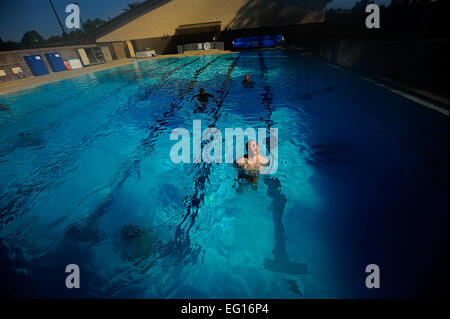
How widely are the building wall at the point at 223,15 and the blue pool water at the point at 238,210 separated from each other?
65.5ft

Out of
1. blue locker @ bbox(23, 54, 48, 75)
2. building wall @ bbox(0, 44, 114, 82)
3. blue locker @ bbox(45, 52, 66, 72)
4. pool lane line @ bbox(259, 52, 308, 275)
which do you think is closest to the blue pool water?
pool lane line @ bbox(259, 52, 308, 275)

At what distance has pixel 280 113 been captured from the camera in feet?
23.3

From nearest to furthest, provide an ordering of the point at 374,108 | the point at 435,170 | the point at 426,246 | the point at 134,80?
the point at 426,246 → the point at 435,170 → the point at 374,108 → the point at 134,80

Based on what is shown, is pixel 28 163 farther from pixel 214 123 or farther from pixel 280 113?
pixel 280 113

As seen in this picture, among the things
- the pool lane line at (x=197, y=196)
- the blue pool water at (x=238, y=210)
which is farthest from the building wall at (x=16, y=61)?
the pool lane line at (x=197, y=196)

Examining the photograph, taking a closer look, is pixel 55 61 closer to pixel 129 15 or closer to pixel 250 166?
pixel 129 15

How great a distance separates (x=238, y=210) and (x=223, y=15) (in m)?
26.2

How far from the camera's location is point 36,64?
16.5 m

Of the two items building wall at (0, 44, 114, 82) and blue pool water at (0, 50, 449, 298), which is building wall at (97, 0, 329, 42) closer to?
building wall at (0, 44, 114, 82)

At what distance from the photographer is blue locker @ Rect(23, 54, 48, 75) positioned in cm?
1591
